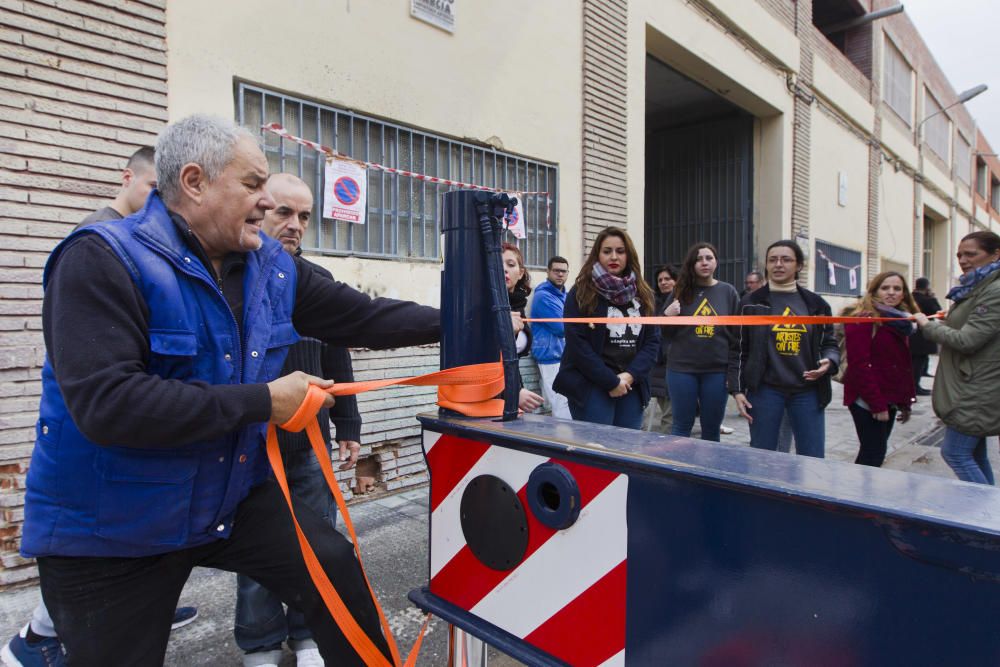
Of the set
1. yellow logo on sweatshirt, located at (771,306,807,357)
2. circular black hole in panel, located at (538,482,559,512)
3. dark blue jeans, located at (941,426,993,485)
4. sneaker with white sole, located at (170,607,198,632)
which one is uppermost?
yellow logo on sweatshirt, located at (771,306,807,357)

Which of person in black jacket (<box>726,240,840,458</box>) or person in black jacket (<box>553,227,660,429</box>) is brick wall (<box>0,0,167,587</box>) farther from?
person in black jacket (<box>726,240,840,458</box>)

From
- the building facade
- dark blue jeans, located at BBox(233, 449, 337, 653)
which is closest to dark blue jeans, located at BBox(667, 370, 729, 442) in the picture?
the building facade

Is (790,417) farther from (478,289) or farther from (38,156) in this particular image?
(38,156)

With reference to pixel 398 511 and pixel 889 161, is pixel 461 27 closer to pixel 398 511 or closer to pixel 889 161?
pixel 398 511

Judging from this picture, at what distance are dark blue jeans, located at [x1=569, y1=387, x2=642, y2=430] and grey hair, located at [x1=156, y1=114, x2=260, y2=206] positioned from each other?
2.59m

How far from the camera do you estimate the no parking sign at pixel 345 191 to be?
439cm

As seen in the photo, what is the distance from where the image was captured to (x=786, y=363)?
3916mm

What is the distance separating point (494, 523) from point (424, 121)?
4.04m

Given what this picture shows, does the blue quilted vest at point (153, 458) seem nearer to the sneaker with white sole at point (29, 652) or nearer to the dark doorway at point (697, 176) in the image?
the sneaker with white sole at point (29, 652)

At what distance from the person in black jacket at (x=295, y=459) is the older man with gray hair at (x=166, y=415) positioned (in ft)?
1.86

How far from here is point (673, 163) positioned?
11914 mm

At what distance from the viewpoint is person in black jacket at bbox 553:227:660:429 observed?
12.0 ft

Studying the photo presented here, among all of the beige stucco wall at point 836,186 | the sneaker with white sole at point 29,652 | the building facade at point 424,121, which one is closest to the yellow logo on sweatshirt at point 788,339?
the building facade at point 424,121

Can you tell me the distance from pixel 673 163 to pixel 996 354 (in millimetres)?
9064
